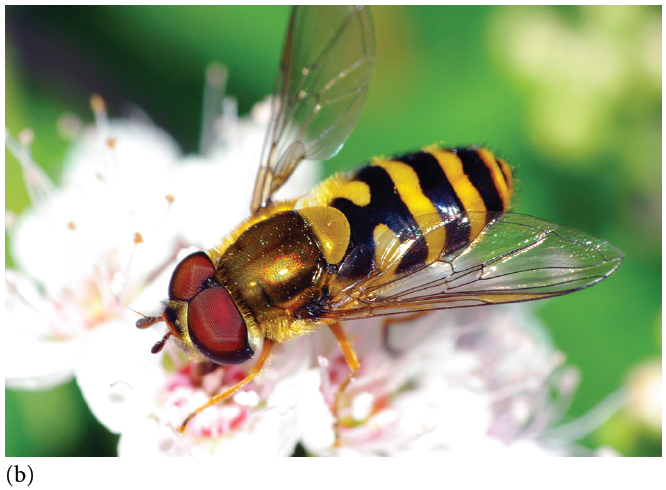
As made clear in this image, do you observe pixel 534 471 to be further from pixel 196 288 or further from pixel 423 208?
pixel 196 288

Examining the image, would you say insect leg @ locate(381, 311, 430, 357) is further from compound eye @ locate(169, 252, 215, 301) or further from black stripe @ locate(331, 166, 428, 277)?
compound eye @ locate(169, 252, 215, 301)

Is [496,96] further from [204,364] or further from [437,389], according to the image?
[204,364]

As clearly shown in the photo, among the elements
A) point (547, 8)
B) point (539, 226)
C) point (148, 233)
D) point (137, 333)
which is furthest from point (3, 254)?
point (547, 8)

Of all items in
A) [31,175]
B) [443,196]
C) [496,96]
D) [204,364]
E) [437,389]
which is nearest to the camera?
[443,196]

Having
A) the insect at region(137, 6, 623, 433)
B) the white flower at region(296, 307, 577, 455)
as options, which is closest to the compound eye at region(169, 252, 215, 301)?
the insect at region(137, 6, 623, 433)

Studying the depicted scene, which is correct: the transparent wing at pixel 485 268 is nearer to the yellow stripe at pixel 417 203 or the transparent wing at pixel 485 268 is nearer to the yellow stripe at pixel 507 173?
the yellow stripe at pixel 417 203

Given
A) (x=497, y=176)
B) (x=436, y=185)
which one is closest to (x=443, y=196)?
(x=436, y=185)
